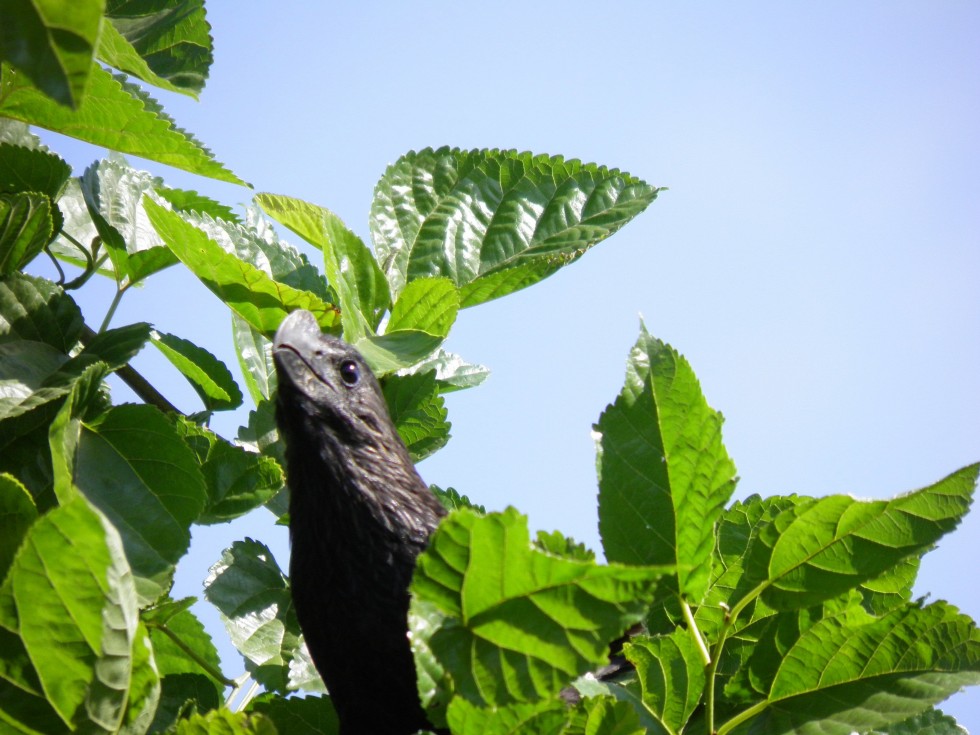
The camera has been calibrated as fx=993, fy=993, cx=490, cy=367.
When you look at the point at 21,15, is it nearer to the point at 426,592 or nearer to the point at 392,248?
the point at 426,592

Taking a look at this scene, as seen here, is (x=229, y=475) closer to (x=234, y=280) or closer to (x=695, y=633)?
(x=234, y=280)

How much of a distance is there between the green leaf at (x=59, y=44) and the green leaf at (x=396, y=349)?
1.02 m

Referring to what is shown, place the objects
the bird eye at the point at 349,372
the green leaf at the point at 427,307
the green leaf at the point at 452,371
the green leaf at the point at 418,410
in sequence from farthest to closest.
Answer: the green leaf at the point at 452,371
the green leaf at the point at 418,410
the bird eye at the point at 349,372
the green leaf at the point at 427,307

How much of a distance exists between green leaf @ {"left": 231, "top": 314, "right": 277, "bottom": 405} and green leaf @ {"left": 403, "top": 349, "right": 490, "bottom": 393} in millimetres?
391

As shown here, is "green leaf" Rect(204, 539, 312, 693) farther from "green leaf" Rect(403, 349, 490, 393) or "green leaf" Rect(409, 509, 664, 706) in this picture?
Answer: "green leaf" Rect(409, 509, 664, 706)

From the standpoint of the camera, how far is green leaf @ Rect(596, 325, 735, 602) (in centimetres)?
143

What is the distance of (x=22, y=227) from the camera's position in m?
1.98

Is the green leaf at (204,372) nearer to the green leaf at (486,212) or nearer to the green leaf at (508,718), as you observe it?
the green leaf at (486,212)

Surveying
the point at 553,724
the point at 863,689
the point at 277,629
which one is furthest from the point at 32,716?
the point at 863,689

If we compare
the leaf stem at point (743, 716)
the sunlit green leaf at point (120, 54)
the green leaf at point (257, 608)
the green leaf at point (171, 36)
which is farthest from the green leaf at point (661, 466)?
the green leaf at point (171, 36)

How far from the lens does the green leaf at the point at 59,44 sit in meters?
0.93

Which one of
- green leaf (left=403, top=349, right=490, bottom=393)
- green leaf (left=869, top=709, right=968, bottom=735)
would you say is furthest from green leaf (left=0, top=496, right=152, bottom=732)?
green leaf (left=869, top=709, right=968, bottom=735)

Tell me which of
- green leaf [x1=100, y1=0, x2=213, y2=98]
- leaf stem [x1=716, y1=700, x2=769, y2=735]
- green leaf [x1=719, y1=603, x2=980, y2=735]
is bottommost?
leaf stem [x1=716, y1=700, x2=769, y2=735]

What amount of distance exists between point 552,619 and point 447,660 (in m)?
0.14
